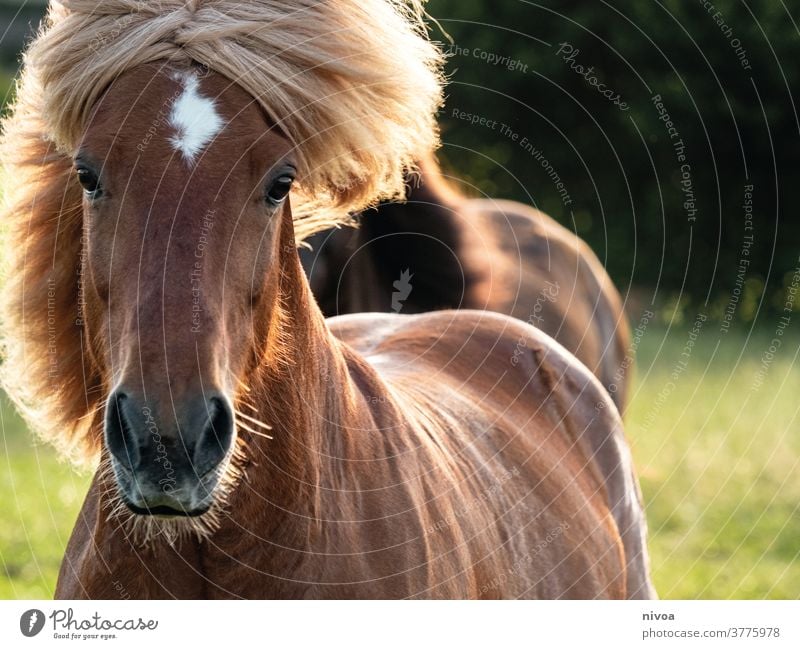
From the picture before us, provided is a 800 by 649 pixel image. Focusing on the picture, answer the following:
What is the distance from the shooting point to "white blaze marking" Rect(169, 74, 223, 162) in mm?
2170

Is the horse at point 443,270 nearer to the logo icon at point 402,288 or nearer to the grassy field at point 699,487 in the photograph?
the logo icon at point 402,288

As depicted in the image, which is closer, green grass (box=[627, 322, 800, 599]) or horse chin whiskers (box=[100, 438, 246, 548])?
horse chin whiskers (box=[100, 438, 246, 548])

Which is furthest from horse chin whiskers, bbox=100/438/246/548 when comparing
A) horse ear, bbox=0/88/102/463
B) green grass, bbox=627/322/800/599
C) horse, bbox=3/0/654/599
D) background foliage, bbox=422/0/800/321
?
background foliage, bbox=422/0/800/321

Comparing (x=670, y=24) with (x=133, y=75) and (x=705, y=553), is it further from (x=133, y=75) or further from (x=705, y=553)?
(x=133, y=75)

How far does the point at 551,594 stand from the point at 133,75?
1854mm

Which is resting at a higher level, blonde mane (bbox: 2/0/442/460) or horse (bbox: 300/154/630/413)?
blonde mane (bbox: 2/0/442/460)

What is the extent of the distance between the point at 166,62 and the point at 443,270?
3.35 metres

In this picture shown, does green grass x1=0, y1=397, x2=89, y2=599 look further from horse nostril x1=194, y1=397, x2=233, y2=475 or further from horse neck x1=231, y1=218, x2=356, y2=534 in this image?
horse nostril x1=194, y1=397, x2=233, y2=475

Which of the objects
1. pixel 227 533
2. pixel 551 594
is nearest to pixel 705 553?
pixel 551 594

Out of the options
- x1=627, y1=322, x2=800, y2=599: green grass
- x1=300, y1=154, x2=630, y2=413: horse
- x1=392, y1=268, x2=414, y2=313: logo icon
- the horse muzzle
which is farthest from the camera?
x1=627, y1=322, x2=800, y2=599: green grass

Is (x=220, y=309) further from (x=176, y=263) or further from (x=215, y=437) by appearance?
(x=215, y=437)

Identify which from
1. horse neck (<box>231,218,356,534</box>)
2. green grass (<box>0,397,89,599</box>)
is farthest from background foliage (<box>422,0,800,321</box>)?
horse neck (<box>231,218,356,534</box>)
